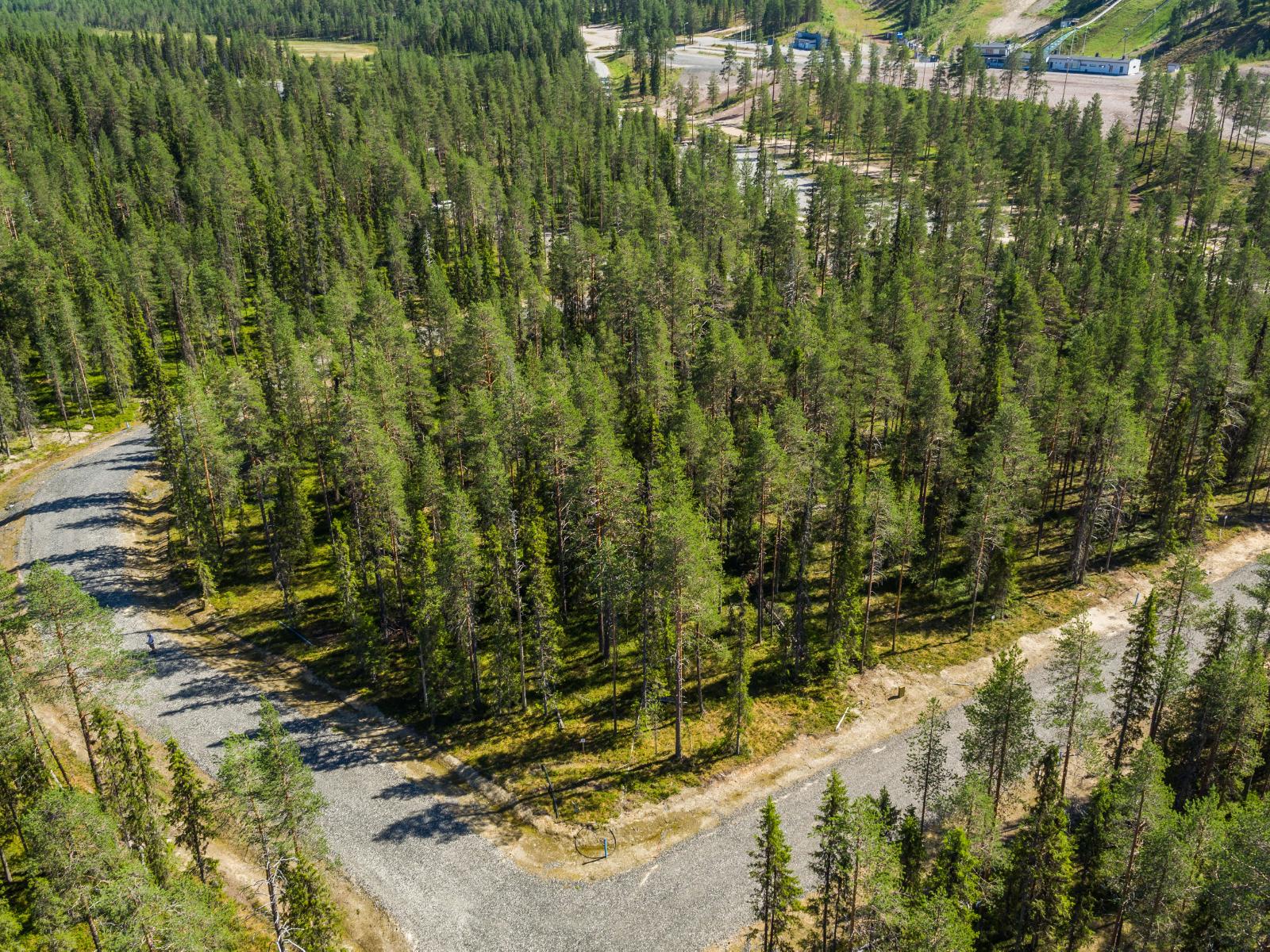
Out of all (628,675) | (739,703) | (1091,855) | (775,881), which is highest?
(775,881)

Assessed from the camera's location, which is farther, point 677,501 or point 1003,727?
point 677,501

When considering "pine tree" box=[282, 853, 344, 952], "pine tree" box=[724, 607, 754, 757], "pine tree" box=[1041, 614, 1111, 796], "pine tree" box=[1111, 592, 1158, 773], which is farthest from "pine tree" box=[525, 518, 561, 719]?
"pine tree" box=[1111, 592, 1158, 773]

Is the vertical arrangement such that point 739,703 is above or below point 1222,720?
below

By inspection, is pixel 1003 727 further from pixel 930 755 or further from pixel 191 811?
pixel 191 811

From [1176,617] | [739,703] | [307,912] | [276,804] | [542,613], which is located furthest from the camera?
[542,613]

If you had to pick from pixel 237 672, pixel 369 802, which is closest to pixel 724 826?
pixel 369 802

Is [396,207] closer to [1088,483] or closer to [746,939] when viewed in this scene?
[1088,483]

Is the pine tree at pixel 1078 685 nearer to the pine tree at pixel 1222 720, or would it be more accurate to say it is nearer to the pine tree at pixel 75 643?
the pine tree at pixel 1222 720

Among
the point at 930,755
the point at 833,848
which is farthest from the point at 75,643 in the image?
the point at 930,755
